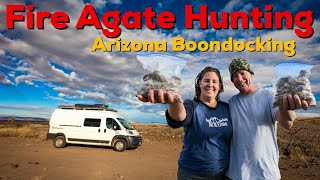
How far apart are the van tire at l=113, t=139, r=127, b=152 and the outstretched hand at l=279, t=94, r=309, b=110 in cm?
1251

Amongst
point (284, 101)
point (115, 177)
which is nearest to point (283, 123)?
point (284, 101)

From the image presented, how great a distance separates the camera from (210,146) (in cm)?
286

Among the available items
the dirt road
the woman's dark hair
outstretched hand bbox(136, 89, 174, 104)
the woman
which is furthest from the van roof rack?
outstretched hand bbox(136, 89, 174, 104)

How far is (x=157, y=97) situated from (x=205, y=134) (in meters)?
0.80

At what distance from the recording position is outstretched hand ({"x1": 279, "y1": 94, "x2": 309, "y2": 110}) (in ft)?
7.43

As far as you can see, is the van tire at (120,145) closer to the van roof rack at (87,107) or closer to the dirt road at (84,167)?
the van roof rack at (87,107)

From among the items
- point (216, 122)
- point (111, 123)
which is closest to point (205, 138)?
point (216, 122)

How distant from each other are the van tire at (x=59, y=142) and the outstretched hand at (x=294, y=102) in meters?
14.3

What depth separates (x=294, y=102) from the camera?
7.54ft

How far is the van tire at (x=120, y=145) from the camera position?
14164mm

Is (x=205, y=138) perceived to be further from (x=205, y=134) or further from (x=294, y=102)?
(x=294, y=102)

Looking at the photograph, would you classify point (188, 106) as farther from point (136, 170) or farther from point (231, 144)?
point (136, 170)

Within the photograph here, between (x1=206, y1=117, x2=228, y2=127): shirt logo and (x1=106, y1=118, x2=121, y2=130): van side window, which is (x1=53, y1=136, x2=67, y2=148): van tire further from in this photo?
(x1=206, y1=117, x2=228, y2=127): shirt logo

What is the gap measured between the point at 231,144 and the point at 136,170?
22.9ft
